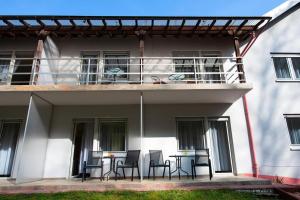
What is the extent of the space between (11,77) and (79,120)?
323 cm

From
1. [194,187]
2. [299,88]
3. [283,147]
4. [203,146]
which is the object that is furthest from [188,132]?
[299,88]

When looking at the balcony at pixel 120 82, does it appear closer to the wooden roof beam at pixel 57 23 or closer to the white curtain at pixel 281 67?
the wooden roof beam at pixel 57 23

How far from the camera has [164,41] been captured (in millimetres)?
9375

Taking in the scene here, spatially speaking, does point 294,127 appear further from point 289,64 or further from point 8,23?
point 8,23

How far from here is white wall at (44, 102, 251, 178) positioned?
7.86 m

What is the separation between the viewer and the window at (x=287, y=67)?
902 centimetres

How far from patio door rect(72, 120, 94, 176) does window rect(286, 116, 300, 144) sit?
7.51m

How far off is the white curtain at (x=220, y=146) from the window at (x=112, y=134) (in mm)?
3381

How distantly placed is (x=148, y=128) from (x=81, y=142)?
8.38 ft

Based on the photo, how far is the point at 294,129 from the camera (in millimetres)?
8391

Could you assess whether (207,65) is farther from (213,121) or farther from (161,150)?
(161,150)

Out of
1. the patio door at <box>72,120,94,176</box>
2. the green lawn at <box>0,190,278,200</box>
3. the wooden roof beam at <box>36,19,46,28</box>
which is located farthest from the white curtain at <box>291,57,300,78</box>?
the wooden roof beam at <box>36,19,46,28</box>

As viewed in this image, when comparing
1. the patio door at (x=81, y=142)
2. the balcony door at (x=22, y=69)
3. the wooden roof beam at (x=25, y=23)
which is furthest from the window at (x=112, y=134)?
the wooden roof beam at (x=25, y=23)

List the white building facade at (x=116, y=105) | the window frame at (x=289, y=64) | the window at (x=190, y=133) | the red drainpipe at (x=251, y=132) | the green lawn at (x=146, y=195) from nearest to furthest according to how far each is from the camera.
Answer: the green lawn at (x=146, y=195), the white building facade at (x=116, y=105), the red drainpipe at (x=251, y=132), the window at (x=190, y=133), the window frame at (x=289, y=64)
